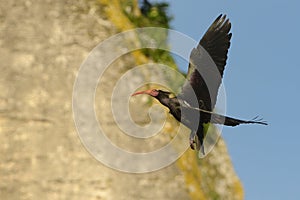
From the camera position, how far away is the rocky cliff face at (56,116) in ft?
46.7

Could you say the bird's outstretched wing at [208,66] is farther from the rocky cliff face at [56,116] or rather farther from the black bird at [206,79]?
the rocky cliff face at [56,116]

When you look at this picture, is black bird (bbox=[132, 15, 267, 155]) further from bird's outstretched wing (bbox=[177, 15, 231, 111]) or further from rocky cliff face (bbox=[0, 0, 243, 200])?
rocky cliff face (bbox=[0, 0, 243, 200])

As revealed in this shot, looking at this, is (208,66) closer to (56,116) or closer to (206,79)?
(206,79)

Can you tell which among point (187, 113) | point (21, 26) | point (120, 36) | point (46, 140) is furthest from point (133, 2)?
point (187, 113)

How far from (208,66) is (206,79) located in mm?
207

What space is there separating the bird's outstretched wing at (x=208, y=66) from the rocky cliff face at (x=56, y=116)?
2579 mm

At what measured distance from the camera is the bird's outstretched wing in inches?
468

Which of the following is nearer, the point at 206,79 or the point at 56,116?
the point at 206,79

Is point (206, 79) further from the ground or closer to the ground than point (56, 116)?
further from the ground

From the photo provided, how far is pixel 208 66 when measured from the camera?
11.9 metres

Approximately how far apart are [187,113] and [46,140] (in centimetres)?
346

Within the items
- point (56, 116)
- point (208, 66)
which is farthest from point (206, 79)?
point (56, 116)

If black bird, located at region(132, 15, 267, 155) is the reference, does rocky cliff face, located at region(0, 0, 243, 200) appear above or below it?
below

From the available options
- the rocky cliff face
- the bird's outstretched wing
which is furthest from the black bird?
the rocky cliff face
